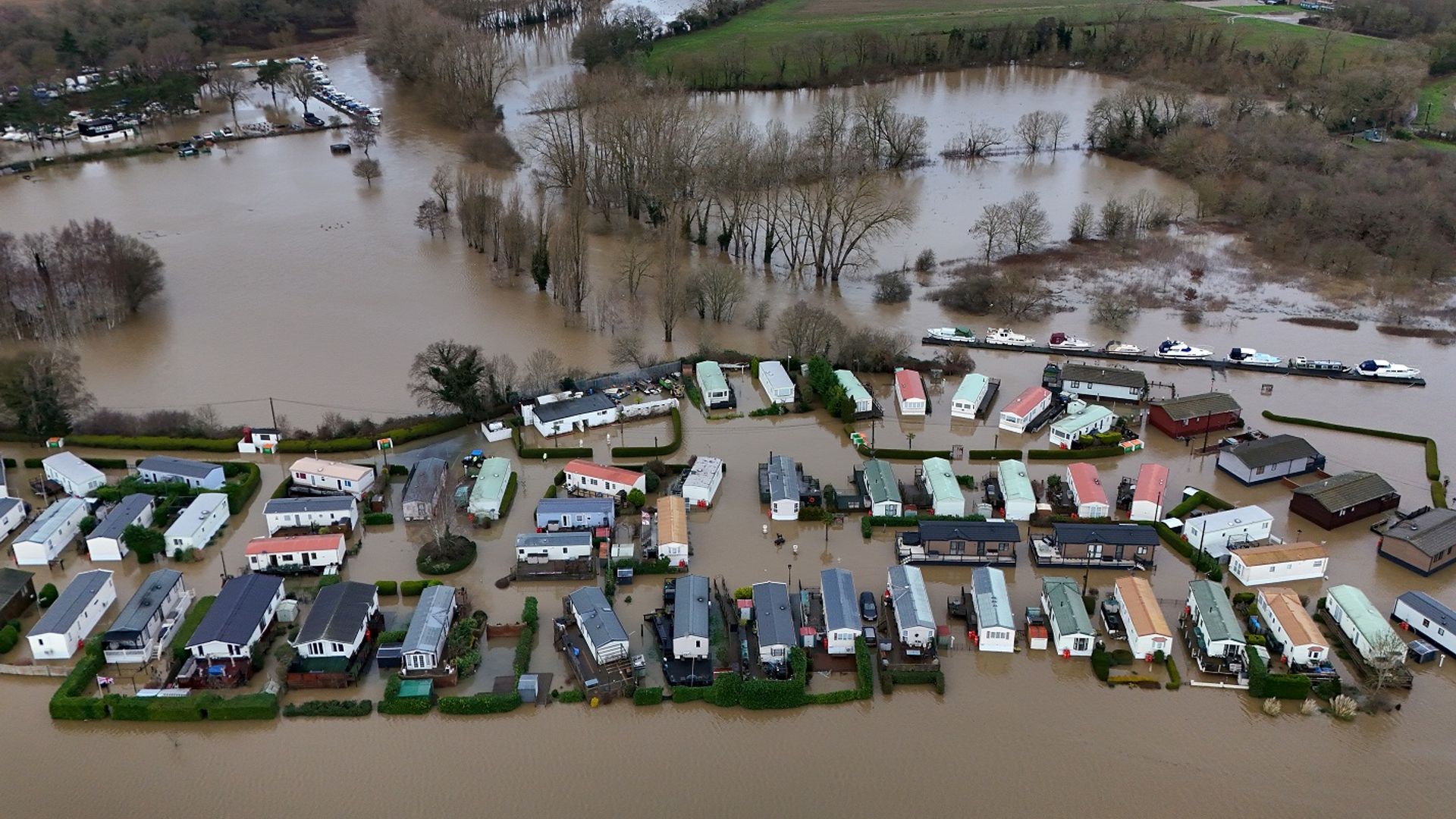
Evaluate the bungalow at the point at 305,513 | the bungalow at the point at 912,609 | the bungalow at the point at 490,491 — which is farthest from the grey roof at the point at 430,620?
the bungalow at the point at 912,609

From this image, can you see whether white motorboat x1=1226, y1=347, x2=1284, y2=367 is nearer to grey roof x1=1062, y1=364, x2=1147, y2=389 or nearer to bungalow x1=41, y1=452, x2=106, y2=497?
grey roof x1=1062, y1=364, x2=1147, y2=389

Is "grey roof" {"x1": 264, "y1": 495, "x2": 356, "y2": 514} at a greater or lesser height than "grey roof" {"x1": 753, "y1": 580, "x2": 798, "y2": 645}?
greater

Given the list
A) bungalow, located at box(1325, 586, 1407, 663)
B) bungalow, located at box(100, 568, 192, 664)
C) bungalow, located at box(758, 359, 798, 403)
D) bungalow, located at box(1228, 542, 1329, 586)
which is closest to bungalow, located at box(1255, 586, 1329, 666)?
bungalow, located at box(1325, 586, 1407, 663)

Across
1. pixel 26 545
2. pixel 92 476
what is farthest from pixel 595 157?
pixel 26 545

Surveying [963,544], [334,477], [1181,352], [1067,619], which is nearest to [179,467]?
[334,477]

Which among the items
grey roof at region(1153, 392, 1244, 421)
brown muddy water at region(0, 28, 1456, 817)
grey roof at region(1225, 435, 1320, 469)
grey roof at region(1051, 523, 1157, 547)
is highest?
grey roof at region(1153, 392, 1244, 421)

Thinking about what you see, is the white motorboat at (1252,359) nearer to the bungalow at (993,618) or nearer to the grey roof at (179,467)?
the bungalow at (993,618)
